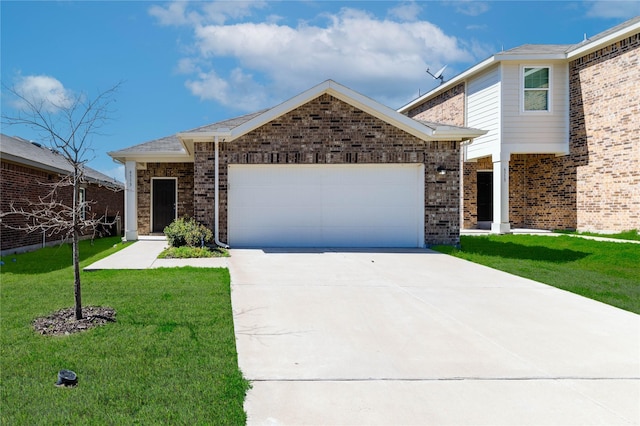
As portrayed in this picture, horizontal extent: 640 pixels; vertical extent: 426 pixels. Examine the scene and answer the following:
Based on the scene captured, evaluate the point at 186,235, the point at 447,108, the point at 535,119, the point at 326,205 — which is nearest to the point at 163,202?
the point at 186,235

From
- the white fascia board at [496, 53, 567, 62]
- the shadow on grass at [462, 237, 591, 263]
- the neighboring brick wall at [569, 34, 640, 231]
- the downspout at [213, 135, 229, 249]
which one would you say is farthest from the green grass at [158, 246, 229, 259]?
the neighboring brick wall at [569, 34, 640, 231]

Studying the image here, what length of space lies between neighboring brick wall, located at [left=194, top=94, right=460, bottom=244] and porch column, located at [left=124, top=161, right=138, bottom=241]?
12.6 ft

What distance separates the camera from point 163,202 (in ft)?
52.4

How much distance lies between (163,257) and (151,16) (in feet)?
20.4

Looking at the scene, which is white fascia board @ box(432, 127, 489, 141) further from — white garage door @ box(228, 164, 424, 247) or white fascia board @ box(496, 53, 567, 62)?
white fascia board @ box(496, 53, 567, 62)

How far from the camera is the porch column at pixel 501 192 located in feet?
53.5

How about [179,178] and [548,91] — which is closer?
[179,178]

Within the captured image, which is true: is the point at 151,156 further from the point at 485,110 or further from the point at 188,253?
the point at 485,110

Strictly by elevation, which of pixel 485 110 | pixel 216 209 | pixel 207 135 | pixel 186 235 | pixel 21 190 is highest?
pixel 485 110

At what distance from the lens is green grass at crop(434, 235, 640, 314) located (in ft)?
23.3

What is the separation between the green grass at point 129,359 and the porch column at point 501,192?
41.6ft

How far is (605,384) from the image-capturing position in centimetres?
353

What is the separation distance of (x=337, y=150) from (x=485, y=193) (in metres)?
9.99

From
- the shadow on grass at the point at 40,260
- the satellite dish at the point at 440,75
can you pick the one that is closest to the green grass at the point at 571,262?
the shadow on grass at the point at 40,260
